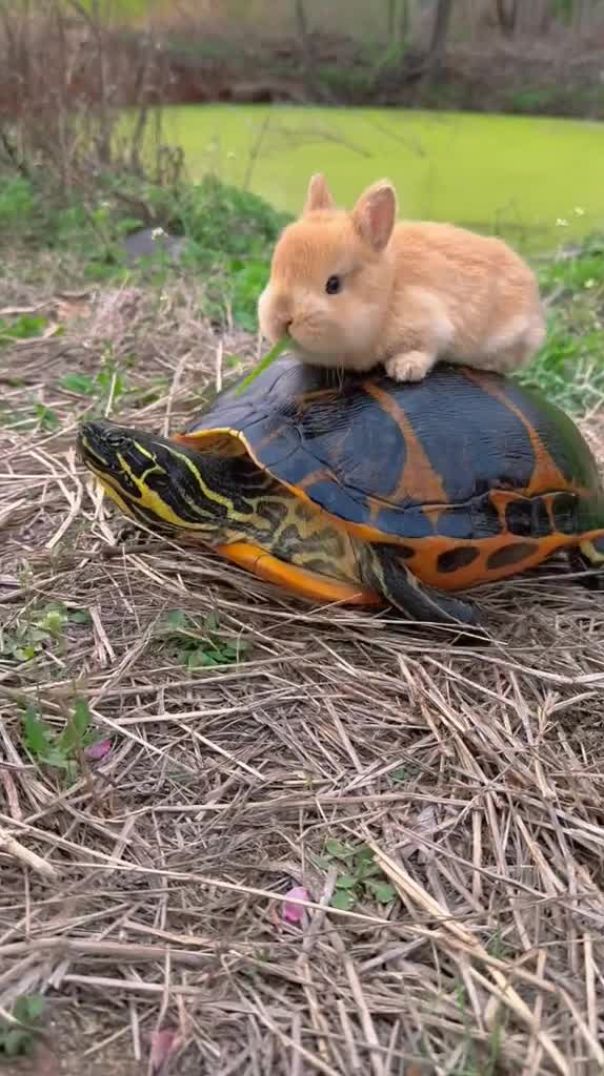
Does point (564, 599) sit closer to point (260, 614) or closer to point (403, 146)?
point (260, 614)

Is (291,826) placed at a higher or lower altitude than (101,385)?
lower

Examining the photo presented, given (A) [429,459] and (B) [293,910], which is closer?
(B) [293,910]

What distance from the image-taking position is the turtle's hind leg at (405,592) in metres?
1.79

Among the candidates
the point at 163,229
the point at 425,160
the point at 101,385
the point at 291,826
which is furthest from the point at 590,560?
the point at 425,160

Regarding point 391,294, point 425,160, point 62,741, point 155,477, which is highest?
point 391,294

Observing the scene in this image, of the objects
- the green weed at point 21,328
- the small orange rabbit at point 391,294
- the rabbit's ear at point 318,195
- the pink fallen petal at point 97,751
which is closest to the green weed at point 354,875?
the pink fallen petal at point 97,751

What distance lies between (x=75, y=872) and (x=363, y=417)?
37.6 inches

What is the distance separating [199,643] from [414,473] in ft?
1.66

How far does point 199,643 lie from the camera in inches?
68.2

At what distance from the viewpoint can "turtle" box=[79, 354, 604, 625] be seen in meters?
1.77

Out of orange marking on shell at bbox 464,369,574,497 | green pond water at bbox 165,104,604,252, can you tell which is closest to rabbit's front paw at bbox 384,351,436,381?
orange marking on shell at bbox 464,369,574,497

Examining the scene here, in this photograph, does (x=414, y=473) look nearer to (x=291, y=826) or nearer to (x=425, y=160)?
(x=291, y=826)

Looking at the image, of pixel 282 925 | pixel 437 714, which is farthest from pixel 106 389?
pixel 282 925

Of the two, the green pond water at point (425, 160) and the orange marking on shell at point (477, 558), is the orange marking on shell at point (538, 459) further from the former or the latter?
the green pond water at point (425, 160)
